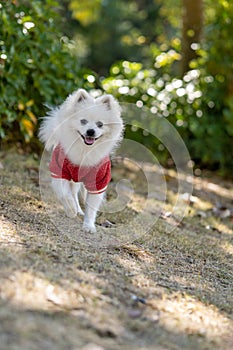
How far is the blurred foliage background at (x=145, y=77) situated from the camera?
5492 millimetres

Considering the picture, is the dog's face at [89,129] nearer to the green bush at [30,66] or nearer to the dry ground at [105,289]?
the dry ground at [105,289]

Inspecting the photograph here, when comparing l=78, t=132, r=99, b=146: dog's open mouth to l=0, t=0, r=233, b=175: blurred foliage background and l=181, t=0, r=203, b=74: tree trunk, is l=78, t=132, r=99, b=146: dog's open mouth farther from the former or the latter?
l=181, t=0, r=203, b=74: tree trunk

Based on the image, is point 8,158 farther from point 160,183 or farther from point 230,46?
point 230,46

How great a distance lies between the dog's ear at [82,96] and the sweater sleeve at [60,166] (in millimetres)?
388

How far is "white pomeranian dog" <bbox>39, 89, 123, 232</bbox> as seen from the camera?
3.95 meters

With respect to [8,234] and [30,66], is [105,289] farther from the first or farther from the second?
[30,66]

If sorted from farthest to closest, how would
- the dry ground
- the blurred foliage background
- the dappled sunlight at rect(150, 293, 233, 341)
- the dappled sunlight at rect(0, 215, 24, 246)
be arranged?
1. the blurred foliage background
2. the dappled sunlight at rect(0, 215, 24, 246)
3. the dappled sunlight at rect(150, 293, 233, 341)
4. the dry ground

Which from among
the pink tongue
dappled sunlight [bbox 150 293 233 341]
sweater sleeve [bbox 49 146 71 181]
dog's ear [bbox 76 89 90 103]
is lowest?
sweater sleeve [bbox 49 146 71 181]

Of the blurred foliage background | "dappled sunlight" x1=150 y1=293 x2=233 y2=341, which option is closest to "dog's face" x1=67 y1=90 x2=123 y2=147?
"dappled sunlight" x1=150 y1=293 x2=233 y2=341

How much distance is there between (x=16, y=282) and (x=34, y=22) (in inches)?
142

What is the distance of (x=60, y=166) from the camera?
406cm

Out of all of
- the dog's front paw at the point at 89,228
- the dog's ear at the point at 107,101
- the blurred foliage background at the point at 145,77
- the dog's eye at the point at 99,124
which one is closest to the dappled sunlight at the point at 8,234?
the dog's front paw at the point at 89,228

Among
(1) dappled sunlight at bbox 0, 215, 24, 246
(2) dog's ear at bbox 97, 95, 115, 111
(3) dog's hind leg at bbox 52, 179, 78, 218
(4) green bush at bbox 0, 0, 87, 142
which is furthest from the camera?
(4) green bush at bbox 0, 0, 87, 142

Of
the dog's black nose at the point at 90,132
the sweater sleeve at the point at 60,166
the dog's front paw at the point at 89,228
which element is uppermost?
the dog's black nose at the point at 90,132
